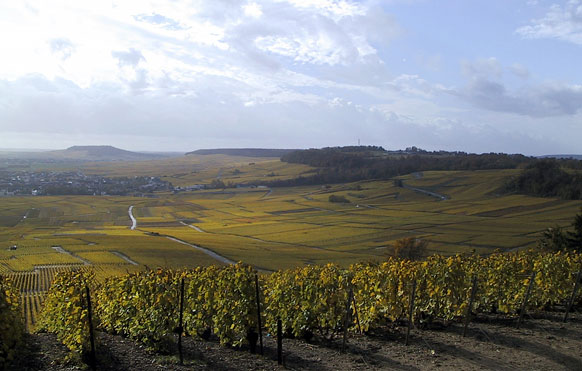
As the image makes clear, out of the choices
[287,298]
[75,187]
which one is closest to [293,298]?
[287,298]

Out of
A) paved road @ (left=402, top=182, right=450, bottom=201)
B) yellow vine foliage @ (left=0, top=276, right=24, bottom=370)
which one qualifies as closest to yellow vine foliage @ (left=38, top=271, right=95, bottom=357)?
yellow vine foliage @ (left=0, top=276, right=24, bottom=370)

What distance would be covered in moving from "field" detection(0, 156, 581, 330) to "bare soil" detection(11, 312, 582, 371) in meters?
28.0

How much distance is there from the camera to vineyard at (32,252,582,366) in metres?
9.84

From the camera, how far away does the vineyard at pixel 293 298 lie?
9836mm

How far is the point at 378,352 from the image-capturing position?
396 inches

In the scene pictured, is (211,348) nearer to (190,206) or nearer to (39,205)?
(190,206)

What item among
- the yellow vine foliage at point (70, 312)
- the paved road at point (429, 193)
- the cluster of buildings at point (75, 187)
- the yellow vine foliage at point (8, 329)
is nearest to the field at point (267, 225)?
the paved road at point (429, 193)

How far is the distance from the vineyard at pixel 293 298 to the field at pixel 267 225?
88.7 ft

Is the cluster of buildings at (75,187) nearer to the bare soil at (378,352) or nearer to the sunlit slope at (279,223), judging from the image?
the sunlit slope at (279,223)

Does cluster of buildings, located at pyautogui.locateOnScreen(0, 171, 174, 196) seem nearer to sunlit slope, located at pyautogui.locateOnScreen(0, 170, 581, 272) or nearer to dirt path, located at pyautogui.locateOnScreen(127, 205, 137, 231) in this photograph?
sunlit slope, located at pyautogui.locateOnScreen(0, 170, 581, 272)

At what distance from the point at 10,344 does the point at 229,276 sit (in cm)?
457

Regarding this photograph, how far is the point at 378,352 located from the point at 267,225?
81122mm

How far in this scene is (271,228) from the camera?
87.1 metres

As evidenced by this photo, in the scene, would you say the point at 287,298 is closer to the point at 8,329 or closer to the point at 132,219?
the point at 8,329
